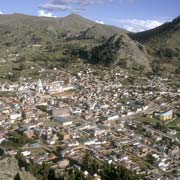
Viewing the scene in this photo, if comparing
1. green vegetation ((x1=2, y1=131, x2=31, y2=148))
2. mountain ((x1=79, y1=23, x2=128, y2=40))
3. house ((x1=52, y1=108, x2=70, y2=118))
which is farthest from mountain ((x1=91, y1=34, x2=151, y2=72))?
mountain ((x1=79, y1=23, x2=128, y2=40))

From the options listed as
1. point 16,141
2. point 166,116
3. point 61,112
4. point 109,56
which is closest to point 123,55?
point 109,56

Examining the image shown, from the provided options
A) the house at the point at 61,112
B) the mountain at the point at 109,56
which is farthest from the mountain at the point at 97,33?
the house at the point at 61,112

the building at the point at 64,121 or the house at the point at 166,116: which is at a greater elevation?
the house at the point at 166,116

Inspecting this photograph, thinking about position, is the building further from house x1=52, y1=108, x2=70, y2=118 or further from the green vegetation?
the green vegetation

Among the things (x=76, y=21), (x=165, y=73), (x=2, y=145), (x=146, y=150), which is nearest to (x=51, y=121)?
(x=2, y=145)

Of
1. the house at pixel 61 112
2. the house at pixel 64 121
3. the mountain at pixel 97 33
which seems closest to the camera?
the house at pixel 64 121

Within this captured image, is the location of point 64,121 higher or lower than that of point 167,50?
lower

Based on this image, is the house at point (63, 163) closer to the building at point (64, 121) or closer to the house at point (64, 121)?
the house at point (64, 121)

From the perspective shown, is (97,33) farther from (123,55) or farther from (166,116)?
(166,116)

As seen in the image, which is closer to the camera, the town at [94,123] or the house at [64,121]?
the town at [94,123]
